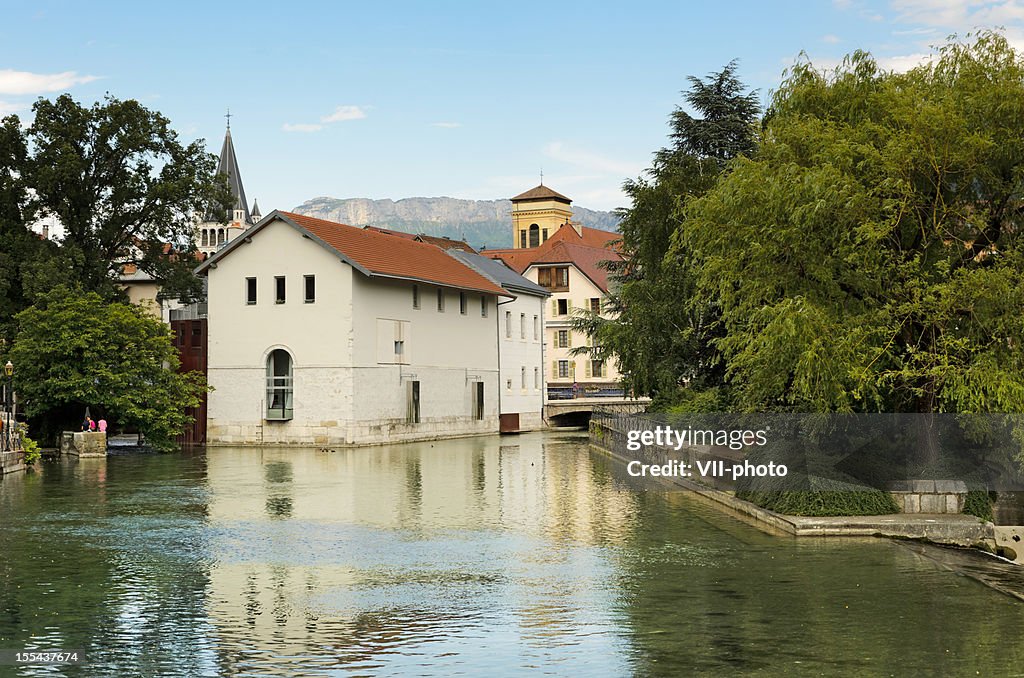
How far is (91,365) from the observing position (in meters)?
48.5

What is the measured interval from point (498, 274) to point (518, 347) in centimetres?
457

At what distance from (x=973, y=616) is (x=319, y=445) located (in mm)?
42107

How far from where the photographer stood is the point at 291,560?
18.6 metres

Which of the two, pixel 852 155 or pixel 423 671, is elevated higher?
pixel 852 155

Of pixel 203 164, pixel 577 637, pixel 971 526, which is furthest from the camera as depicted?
pixel 203 164

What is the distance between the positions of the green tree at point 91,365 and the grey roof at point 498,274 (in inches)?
925

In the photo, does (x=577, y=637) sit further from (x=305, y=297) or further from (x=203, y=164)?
(x=203, y=164)

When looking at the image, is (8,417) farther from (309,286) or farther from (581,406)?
(581,406)

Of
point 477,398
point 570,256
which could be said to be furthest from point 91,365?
point 570,256

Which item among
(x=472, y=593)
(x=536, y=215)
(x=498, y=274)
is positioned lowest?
(x=472, y=593)

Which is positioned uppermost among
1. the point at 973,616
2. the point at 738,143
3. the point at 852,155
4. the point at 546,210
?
the point at 546,210

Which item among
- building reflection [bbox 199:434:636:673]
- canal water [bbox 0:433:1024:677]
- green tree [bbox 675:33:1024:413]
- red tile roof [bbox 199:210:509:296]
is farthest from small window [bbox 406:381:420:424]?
green tree [bbox 675:33:1024:413]

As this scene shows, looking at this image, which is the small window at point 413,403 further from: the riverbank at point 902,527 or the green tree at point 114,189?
the riverbank at point 902,527

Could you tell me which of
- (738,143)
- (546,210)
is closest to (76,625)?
(738,143)
